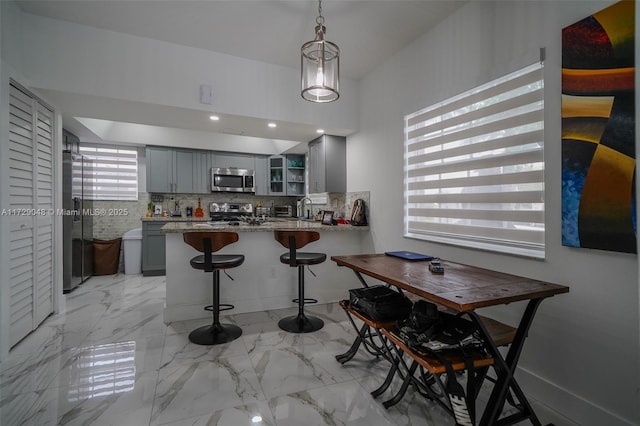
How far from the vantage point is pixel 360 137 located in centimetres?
387

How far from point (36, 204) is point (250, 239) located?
6.45ft

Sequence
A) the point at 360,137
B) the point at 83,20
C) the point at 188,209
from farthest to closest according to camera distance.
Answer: the point at 188,209 < the point at 360,137 < the point at 83,20

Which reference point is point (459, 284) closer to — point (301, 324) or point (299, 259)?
point (299, 259)

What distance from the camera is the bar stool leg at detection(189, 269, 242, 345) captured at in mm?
2627

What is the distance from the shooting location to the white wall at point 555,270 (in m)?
1.49

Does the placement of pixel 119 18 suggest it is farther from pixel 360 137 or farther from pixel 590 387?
pixel 590 387

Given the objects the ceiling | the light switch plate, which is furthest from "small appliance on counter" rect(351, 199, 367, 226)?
the light switch plate

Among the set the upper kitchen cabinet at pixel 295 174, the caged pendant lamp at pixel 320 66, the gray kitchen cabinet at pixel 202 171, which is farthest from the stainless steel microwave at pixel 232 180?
the caged pendant lamp at pixel 320 66

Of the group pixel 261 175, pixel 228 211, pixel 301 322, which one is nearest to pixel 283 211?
pixel 261 175

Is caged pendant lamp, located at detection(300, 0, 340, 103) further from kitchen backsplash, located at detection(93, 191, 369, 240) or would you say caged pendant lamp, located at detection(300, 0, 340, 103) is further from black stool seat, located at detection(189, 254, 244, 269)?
kitchen backsplash, located at detection(93, 191, 369, 240)

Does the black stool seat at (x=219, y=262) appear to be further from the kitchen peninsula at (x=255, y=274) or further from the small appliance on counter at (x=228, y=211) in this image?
the small appliance on counter at (x=228, y=211)

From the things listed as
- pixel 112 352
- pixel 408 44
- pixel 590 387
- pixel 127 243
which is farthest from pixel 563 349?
pixel 127 243

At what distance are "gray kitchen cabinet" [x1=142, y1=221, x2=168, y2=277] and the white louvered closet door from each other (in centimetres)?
191

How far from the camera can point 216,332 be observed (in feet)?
8.99
